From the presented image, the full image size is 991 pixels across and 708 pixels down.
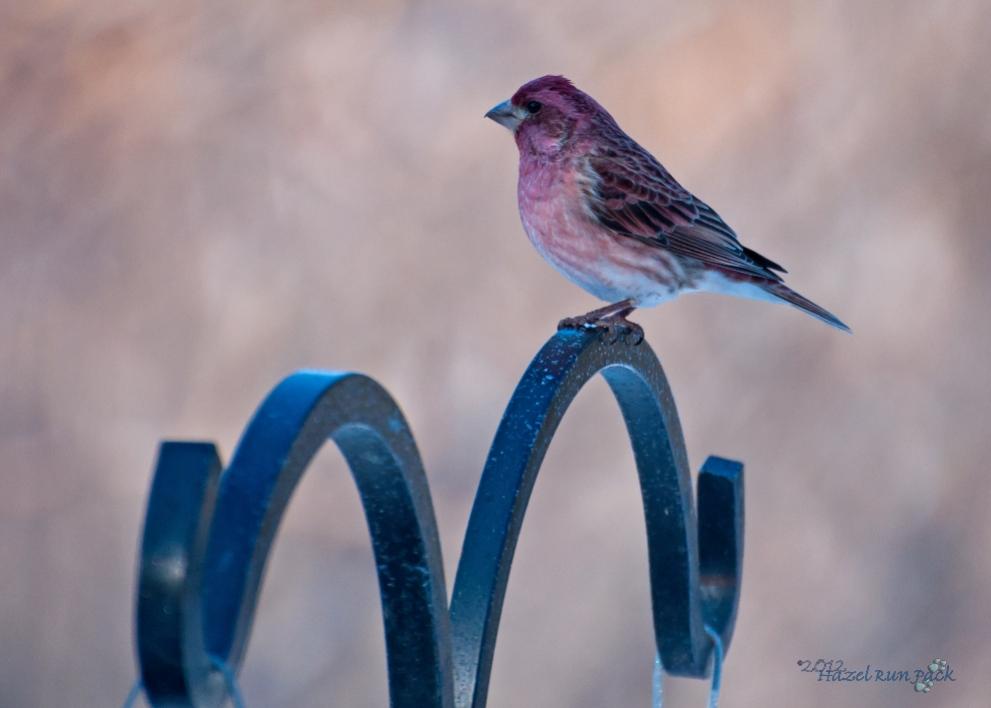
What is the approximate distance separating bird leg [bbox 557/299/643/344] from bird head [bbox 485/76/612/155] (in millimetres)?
381

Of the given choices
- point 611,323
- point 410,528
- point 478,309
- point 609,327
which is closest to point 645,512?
point 609,327

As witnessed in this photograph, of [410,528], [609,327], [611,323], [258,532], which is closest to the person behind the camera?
[258,532]

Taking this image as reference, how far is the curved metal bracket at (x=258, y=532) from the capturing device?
1.04 meters

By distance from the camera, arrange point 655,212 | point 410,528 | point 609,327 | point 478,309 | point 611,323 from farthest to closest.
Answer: point 478,309, point 655,212, point 611,323, point 609,327, point 410,528

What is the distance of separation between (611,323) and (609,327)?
351mm

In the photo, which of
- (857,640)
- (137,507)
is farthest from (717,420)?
(137,507)

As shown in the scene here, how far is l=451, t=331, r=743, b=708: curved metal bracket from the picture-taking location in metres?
1.54

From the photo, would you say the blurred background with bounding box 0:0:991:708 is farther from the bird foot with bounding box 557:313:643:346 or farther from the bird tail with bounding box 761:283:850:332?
the bird foot with bounding box 557:313:643:346

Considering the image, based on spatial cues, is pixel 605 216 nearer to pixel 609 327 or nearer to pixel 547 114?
pixel 547 114

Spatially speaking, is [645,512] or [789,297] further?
[789,297]

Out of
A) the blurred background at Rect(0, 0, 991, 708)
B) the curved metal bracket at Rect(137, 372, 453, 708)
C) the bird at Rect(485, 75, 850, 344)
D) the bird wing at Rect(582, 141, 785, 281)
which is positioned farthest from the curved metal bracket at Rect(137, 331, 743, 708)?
the blurred background at Rect(0, 0, 991, 708)

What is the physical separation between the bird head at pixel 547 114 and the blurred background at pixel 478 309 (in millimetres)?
872

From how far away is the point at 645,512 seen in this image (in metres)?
2.04

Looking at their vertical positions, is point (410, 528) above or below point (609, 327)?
below
